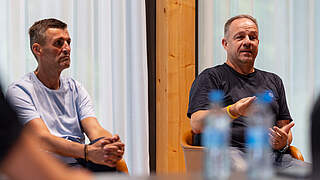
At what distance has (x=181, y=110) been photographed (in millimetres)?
3625

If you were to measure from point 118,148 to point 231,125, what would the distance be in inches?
29.5

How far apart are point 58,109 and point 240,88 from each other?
3.80 ft

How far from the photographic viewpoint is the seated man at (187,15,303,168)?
2473mm

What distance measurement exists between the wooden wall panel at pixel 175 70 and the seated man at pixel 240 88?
2.61 feet

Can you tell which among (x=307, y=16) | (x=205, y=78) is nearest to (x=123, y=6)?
(x=205, y=78)

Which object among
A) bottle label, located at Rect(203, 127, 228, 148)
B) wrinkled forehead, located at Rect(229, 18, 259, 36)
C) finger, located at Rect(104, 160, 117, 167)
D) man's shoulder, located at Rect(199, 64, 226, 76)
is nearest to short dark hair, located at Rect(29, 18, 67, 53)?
finger, located at Rect(104, 160, 117, 167)

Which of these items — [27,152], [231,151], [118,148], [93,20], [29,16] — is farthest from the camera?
[93,20]

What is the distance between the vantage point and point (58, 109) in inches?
95.6

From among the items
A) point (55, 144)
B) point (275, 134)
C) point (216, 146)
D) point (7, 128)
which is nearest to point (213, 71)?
point (275, 134)

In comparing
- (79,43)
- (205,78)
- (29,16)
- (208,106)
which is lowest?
(208,106)

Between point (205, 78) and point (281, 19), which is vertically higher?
point (281, 19)

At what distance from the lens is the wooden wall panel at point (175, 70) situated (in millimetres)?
3611

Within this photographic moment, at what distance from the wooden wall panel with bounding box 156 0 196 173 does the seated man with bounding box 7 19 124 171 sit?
1205mm

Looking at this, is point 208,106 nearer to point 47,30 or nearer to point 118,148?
point 118,148
